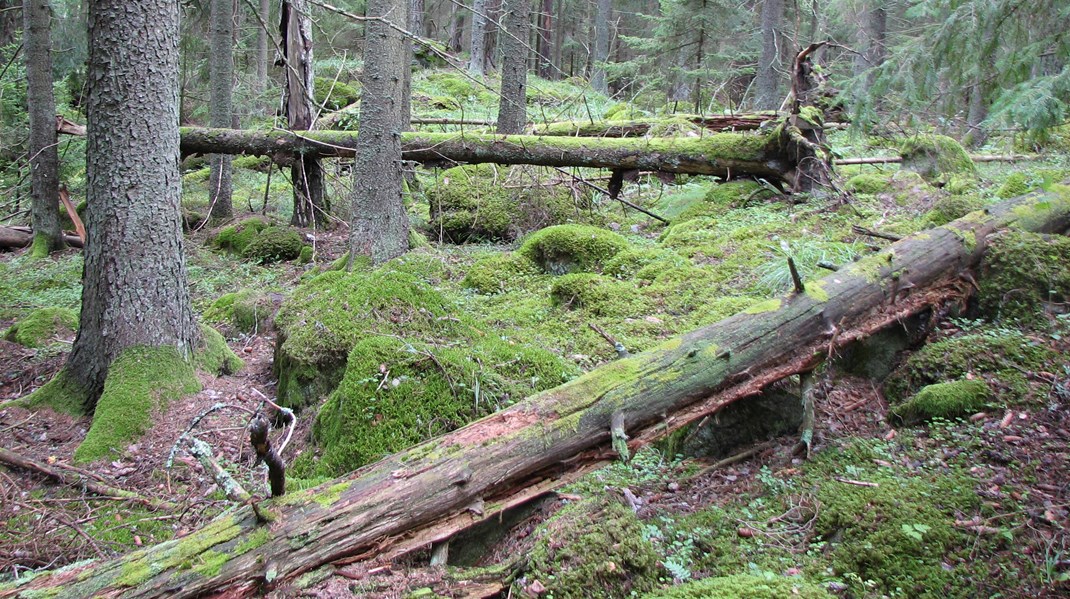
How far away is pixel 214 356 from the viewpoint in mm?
5867

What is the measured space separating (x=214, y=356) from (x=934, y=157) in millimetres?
10231

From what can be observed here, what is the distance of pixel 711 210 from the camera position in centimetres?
998

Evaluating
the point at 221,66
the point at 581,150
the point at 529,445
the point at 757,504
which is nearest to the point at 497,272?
the point at 581,150

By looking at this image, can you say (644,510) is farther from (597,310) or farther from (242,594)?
(597,310)

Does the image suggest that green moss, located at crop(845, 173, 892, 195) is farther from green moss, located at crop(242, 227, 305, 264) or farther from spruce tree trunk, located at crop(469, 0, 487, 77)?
spruce tree trunk, located at crop(469, 0, 487, 77)

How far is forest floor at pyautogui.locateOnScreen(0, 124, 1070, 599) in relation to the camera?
3.13 meters

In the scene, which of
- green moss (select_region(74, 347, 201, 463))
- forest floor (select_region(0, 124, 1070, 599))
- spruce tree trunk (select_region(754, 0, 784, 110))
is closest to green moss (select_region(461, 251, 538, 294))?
forest floor (select_region(0, 124, 1070, 599))

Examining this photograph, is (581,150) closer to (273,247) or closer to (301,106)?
(301,106)

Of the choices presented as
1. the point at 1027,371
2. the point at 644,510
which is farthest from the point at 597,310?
the point at 1027,371

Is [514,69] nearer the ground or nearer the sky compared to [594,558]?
nearer the sky

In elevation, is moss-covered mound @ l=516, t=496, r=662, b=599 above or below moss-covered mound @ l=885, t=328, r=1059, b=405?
below

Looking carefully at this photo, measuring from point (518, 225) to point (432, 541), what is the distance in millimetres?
8029

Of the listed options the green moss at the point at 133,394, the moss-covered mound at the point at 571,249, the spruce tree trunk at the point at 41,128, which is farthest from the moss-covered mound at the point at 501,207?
the spruce tree trunk at the point at 41,128

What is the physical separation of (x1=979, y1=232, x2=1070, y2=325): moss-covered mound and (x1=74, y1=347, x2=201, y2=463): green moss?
22.0 feet
